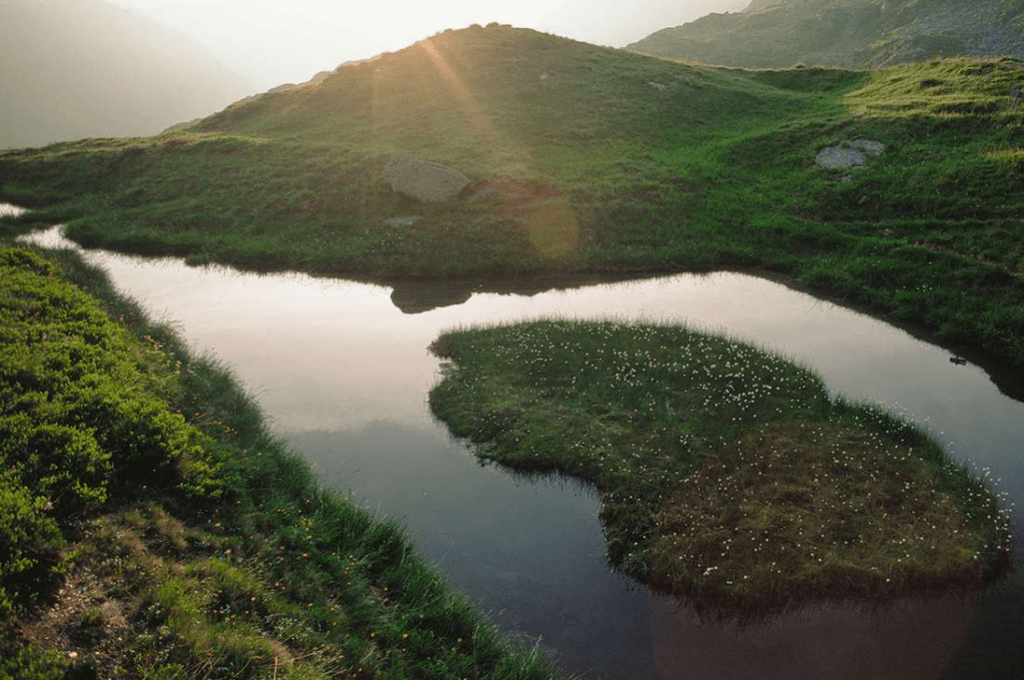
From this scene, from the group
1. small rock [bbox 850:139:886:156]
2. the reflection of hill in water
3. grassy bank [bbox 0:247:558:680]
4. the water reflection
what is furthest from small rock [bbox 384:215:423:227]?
small rock [bbox 850:139:886:156]

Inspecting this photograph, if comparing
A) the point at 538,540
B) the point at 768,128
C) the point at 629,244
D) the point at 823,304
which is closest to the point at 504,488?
the point at 538,540

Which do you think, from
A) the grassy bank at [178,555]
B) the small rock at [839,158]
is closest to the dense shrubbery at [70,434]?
the grassy bank at [178,555]

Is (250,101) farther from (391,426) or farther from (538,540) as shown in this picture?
(538,540)

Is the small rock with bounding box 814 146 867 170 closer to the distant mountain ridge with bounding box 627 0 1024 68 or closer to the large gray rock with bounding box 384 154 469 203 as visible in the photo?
the large gray rock with bounding box 384 154 469 203

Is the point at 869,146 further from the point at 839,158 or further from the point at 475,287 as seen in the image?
the point at 475,287

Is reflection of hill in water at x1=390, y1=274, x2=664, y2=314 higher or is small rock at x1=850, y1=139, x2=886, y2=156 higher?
small rock at x1=850, y1=139, x2=886, y2=156
